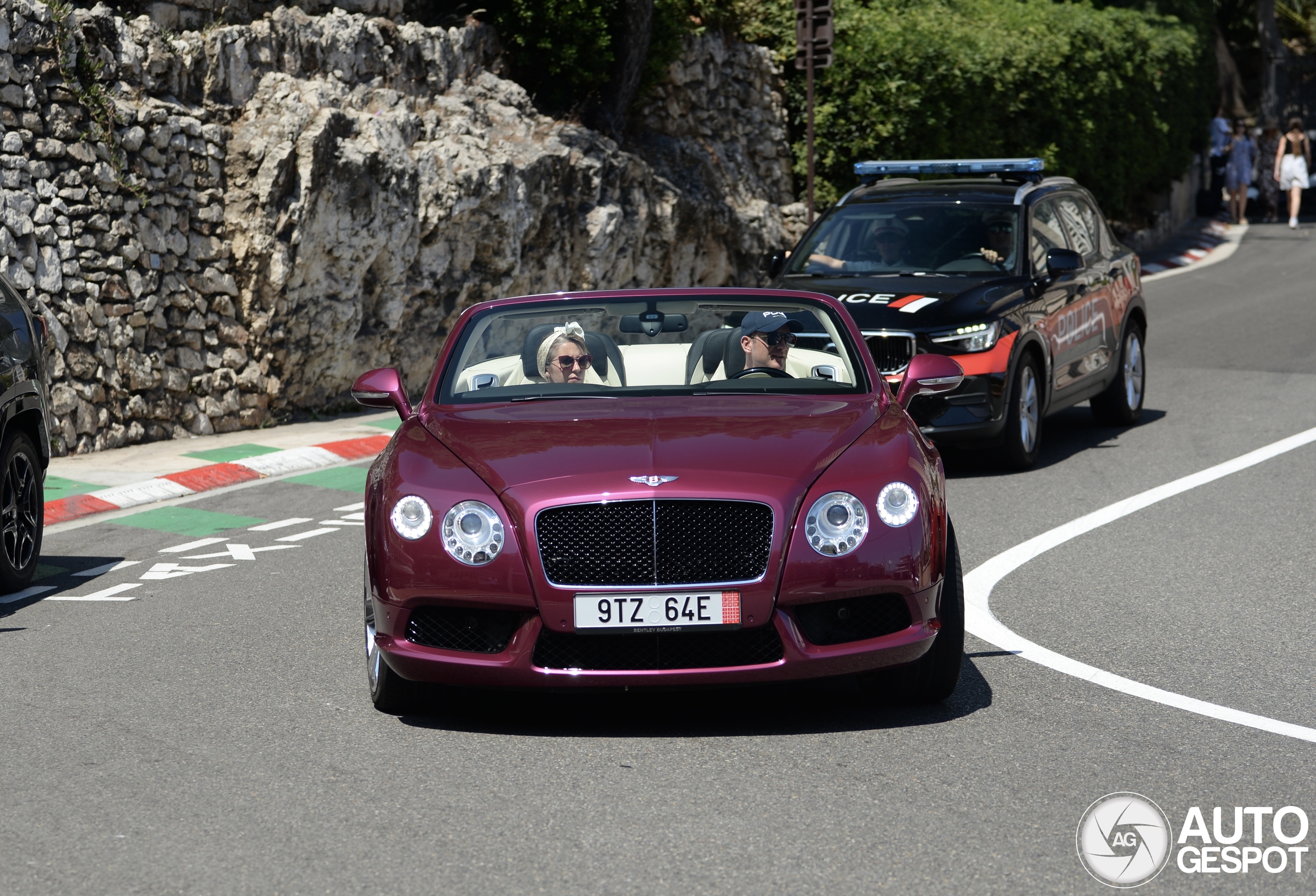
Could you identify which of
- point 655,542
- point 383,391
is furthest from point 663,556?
point 383,391

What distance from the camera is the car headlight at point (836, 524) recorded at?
510 cm

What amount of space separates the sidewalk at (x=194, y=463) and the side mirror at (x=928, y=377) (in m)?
5.98

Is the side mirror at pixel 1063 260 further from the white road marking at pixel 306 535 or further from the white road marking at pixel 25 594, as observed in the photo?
the white road marking at pixel 25 594

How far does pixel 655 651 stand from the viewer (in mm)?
5117

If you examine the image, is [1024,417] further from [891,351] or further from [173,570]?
[173,570]

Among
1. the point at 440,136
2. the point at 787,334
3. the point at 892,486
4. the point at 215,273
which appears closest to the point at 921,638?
the point at 892,486

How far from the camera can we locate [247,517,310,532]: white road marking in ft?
31.8

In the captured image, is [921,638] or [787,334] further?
[787,334]

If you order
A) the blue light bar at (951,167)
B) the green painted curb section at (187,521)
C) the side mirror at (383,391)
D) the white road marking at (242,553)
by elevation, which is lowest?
the green painted curb section at (187,521)

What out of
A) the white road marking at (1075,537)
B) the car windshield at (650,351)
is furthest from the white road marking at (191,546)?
the white road marking at (1075,537)

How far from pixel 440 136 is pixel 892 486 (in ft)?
36.7

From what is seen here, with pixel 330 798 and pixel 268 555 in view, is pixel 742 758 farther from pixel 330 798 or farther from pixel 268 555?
pixel 268 555

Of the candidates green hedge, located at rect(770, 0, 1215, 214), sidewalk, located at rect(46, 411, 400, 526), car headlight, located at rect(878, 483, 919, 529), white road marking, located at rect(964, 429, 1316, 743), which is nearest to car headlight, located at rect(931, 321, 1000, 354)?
white road marking, located at rect(964, 429, 1316, 743)

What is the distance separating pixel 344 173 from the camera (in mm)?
14117
